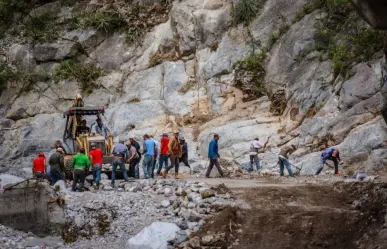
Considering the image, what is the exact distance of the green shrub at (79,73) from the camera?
101ft

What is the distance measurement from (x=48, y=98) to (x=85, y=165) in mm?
15701

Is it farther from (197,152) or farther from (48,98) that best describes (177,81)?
(48,98)

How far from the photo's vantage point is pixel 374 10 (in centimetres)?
1061

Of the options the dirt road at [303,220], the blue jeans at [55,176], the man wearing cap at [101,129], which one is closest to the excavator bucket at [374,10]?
the dirt road at [303,220]

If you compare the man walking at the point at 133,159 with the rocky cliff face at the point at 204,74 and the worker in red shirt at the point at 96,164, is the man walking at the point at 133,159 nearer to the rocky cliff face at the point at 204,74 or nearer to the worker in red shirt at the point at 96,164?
the worker in red shirt at the point at 96,164

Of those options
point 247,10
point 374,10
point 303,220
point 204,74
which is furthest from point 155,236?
point 247,10

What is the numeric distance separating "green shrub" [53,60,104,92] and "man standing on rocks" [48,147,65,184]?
43.8 feet

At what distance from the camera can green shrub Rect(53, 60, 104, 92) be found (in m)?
30.9

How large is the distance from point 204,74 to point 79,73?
287 inches

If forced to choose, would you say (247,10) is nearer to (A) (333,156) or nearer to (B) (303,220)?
(A) (333,156)

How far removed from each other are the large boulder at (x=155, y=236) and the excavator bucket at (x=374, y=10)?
602 cm

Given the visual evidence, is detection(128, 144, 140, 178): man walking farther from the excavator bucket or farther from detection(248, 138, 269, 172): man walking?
the excavator bucket

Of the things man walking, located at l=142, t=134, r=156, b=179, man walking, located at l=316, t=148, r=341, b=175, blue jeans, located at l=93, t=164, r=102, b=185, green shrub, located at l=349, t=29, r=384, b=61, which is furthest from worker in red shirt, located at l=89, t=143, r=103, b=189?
green shrub, located at l=349, t=29, r=384, b=61

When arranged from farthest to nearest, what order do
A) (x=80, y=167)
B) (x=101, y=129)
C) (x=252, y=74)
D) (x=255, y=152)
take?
(x=252, y=74) → (x=101, y=129) → (x=255, y=152) → (x=80, y=167)
